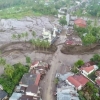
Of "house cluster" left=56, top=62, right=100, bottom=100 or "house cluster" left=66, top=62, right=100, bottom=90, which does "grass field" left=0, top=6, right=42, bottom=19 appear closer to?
"house cluster" left=66, top=62, right=100, bottom=90

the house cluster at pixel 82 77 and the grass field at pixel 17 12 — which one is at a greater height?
Answer: the grass field at pixel 17 12

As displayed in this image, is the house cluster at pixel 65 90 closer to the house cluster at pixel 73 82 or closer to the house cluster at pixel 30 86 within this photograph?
the house cluster at pixel 73 82

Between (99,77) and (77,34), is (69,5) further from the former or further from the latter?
(99,77)

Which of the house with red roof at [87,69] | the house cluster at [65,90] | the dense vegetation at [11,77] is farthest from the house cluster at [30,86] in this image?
the house with red roof at [87,69]

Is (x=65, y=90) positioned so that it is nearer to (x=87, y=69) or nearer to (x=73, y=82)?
(x=73, y=82)

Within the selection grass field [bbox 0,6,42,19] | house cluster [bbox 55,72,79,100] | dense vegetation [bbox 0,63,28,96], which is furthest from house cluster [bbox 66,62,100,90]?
grass field [bbox 0,6,42,19]

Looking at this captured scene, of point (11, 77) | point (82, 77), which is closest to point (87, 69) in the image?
point (82, 77)
